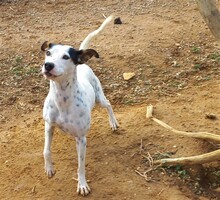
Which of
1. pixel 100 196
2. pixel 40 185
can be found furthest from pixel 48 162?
pixel 100 196

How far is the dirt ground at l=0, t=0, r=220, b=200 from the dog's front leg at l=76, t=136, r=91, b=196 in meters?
0.09

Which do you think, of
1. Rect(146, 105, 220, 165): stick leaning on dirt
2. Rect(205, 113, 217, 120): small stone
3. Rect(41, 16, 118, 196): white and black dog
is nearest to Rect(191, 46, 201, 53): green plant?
Rect(205, 113, 217, 120): small stone

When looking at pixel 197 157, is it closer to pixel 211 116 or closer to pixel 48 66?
pixel 211 116

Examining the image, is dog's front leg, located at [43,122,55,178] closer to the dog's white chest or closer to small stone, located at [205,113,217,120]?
the dog's white chest

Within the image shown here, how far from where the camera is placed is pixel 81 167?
4844 mm

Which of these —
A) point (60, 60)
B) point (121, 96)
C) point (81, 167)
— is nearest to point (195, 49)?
point (121, 96)

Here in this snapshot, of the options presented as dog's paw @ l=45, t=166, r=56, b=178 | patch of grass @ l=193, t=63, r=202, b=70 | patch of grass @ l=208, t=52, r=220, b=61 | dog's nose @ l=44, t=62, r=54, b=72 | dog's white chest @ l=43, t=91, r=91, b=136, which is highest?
dog's nose @ l=44, t=62, r=54, b=72

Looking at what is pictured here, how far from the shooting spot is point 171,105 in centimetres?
643

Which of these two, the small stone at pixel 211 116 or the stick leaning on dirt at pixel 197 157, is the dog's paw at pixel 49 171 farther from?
the small stone at pixel 211 116

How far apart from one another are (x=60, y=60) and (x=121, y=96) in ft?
8.26

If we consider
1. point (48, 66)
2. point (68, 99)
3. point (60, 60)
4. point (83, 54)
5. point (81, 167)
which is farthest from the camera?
point (81, 167)

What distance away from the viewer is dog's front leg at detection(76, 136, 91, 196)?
15.8ft

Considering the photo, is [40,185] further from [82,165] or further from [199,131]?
[199,131]

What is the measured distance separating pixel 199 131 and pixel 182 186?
0.94 m
